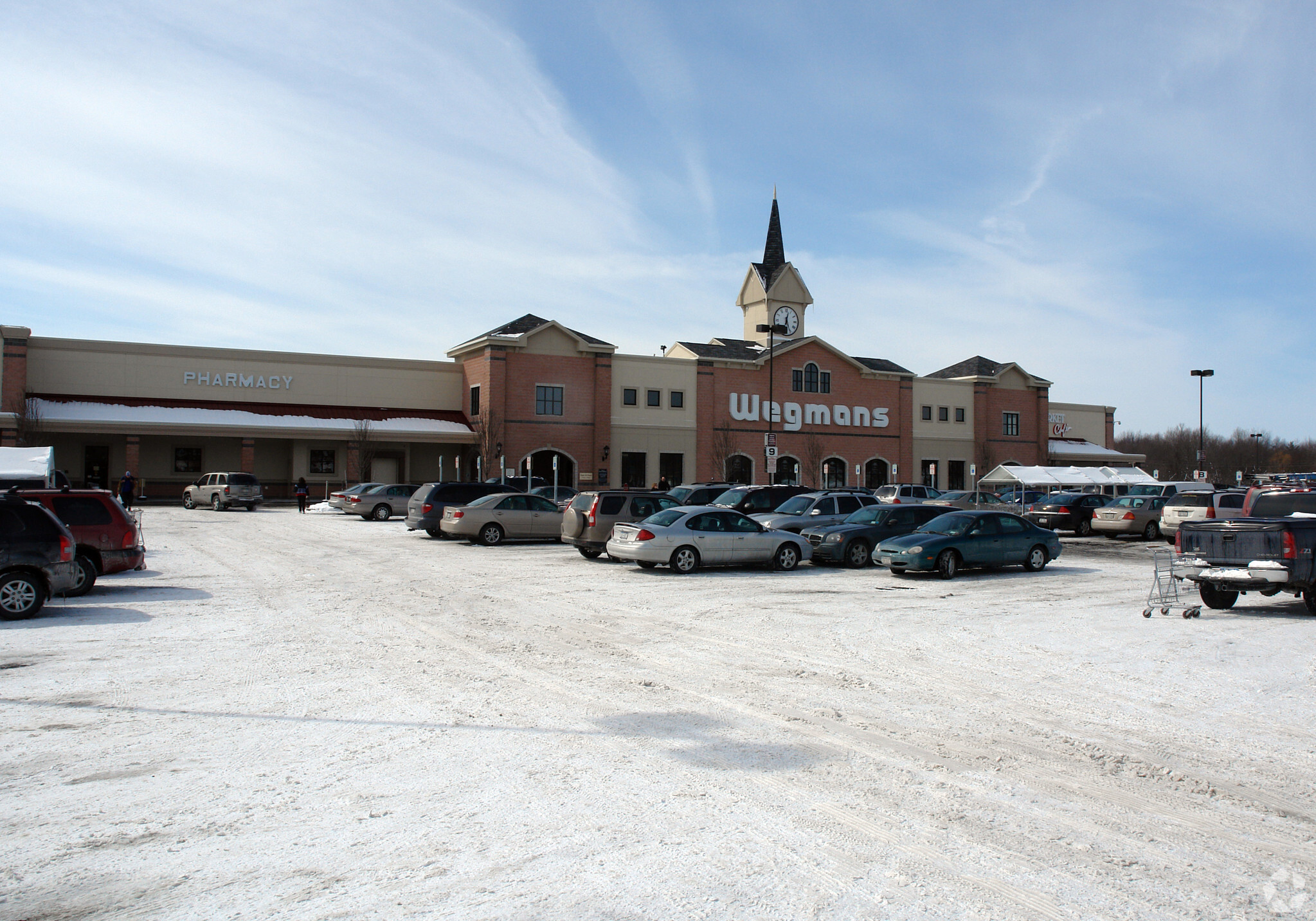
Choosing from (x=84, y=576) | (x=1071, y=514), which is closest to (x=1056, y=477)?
(x=1071, y=514)

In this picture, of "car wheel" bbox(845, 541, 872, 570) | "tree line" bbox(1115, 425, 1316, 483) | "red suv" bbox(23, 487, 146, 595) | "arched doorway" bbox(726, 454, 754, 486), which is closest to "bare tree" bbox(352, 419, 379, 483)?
"arched doorway" bbox(726, 454, 754, 486)

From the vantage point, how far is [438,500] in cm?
2689

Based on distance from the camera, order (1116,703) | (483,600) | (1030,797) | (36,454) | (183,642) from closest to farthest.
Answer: (1030,797) < (1116,703) < (183,642) < (483,600) < (36,454)

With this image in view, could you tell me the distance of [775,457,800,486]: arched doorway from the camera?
57750 mm

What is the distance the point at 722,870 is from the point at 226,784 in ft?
10.4

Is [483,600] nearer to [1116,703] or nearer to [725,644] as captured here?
[725,644]

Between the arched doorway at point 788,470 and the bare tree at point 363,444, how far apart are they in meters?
23.4

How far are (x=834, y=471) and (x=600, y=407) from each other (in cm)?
1617

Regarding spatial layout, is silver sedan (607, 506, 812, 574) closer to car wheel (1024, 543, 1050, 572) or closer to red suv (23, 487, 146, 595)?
car wheel (1024, 543, 1050, 572)

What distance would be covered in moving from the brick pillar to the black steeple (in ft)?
60.7

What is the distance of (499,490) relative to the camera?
27984 millimetres

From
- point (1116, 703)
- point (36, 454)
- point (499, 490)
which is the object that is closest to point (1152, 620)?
point (1116, 703)

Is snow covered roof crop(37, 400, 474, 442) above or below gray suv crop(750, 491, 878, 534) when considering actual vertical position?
above

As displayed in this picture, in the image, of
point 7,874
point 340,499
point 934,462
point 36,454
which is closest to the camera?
point 7,874
